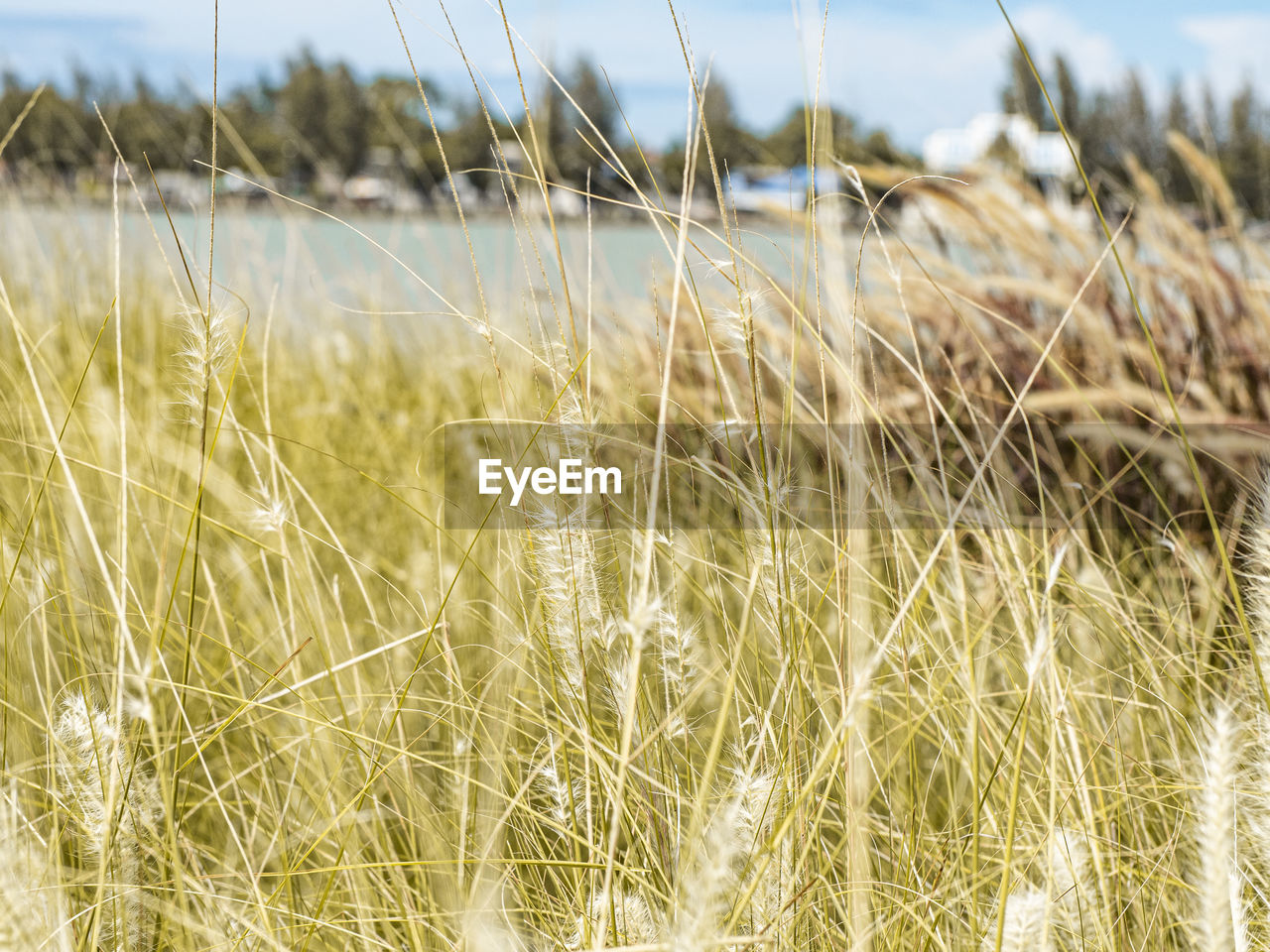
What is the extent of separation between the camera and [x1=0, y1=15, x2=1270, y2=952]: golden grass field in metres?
0.56

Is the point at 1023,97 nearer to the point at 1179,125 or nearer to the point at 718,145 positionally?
the point at 718,145

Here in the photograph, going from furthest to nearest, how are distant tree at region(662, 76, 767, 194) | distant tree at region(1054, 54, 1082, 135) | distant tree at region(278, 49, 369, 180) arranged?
distant tree at region(278, 49, 369, 180)
distant tree at region(1054, 54, 1082, 135)
distant tree at region(662, 76, 767, 194)

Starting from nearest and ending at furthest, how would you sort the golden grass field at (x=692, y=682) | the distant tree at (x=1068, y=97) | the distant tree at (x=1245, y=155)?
1. the golden grass field at (x=692, y=682)
2. the distant tree at (x=1068, y=97)
3. the distant tree at (x=1245, y=155)

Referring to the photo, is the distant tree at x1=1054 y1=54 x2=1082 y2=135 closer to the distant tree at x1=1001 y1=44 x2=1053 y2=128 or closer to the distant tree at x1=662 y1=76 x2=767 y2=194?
the distant tree at x1=1001 y1=44 x2=1053 y2=128

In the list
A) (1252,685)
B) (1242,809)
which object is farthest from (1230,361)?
(1242,809)

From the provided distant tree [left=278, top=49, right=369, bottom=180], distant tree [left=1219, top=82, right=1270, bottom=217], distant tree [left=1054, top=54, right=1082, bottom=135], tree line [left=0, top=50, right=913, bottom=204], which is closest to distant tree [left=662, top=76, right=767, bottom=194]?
tree line [left=0, top=50, right=913, bottom=204]

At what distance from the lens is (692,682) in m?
0.91

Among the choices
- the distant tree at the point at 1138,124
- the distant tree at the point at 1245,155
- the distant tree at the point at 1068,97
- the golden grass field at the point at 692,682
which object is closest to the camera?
the golden grass field at the point at 692,682

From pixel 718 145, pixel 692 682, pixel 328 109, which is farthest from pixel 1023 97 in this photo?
pixel 328 109

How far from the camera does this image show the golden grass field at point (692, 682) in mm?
562

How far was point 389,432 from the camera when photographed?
1.99 meters

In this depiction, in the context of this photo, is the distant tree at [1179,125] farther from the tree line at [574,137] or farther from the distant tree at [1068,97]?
the distant tree at [1068,97]

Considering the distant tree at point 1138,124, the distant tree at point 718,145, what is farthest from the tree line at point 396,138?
the distant tree at point 1138,124

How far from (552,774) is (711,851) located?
114 millimetres
